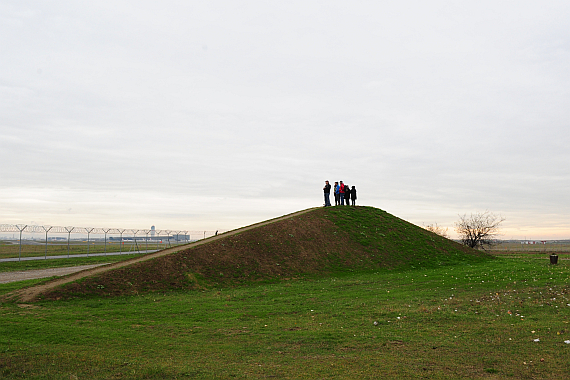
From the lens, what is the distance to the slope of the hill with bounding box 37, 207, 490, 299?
72.7 feet

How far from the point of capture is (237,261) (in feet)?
88.7

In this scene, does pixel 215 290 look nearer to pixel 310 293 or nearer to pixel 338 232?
pixel 310 293

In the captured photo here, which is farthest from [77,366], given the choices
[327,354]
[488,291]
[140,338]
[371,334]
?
[488,291]

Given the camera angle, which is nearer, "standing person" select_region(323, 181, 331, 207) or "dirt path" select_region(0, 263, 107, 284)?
"dirt path" select_region(0, 263, 107, 284)

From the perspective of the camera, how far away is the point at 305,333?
11820 mm

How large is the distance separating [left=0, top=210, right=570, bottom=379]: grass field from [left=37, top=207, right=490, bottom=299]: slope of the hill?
213 cm

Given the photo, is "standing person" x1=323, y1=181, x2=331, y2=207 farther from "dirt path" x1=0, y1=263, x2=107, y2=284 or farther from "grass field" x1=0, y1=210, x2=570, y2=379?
"dirt path" x1=0, y1=263, x2=107, y2=284

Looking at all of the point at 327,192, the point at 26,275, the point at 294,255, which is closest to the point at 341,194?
the point at 327,192

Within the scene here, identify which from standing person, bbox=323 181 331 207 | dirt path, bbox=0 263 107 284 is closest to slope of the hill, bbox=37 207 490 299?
standing person, bbox=323 181 331 207

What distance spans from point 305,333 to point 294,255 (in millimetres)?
17942

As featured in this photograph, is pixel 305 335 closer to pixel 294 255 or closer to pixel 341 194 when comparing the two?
pixel 294 255

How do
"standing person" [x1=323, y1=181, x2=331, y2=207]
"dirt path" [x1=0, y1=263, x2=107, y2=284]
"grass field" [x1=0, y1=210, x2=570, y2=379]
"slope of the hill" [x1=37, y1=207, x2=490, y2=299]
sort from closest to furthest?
"grass field" [x1=0, y1=210, x2=570, y2=379] → "slope of the hill" [x1=37, y1=207, x2=490, y2=299] → "dirt path" [x1=0, y1=263, x2=107, y2=284] → "standing person" [x1=323, y1=181, x2=331, y2=207]

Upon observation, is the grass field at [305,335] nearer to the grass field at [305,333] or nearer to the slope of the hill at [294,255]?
the grass field at [305,333]

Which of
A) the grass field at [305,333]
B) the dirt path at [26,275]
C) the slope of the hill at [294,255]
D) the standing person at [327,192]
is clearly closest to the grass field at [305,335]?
the grass field at [305,333]
